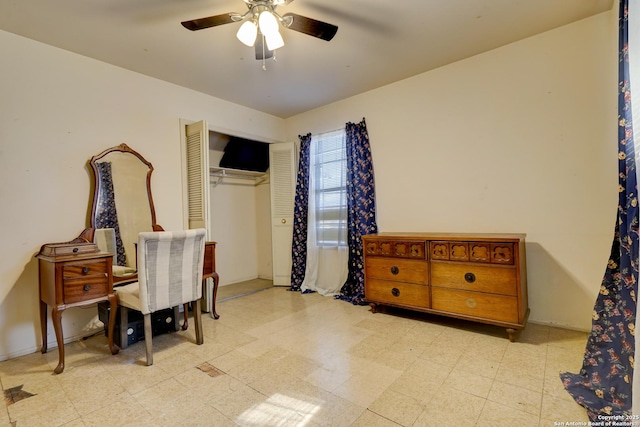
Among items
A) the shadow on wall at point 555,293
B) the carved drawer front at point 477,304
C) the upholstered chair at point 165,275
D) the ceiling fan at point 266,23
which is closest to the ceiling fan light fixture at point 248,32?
the ceiling fan at point 266,23

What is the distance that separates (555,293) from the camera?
254cm

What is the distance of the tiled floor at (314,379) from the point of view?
1.53 m

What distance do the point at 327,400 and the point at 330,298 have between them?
78.4 inches

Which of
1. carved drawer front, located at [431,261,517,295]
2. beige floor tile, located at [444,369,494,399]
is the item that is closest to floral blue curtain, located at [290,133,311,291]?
carved drawer front, located at [431,261,517,295]

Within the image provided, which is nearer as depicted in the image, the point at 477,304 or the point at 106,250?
the point at 477,304

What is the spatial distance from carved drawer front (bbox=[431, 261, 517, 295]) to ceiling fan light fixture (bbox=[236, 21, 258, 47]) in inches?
90.2

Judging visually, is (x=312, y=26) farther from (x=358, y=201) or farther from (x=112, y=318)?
(x=112, y=318)

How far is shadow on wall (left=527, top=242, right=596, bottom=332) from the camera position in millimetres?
2414

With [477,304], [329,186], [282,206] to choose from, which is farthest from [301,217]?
[477,304]

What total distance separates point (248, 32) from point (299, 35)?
0.68m

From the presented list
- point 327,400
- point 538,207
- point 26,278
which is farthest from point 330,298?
point 26,278

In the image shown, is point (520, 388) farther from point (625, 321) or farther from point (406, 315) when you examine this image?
point (406, 315)

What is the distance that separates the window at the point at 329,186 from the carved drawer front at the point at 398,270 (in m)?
0.82

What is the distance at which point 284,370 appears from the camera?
1991 mm
